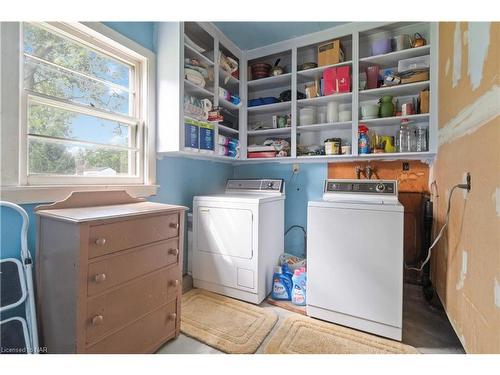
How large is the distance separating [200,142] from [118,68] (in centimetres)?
83

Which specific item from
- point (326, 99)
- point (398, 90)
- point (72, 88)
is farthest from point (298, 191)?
point (72, 88)

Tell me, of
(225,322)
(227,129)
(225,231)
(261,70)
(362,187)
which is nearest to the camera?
(225,322)

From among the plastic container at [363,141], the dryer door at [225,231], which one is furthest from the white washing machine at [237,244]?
the plastic container at [363,141]

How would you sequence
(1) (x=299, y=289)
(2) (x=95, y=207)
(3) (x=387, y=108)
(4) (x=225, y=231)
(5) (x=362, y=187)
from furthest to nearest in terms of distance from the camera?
(3) (x=387, y=108) < (4) (x=225, y=231) < (1) (x=299, y=289) < (5) (x=362, y=187) < (2) (x=95, y=207)

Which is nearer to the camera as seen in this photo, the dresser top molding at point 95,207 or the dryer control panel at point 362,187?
the dresser top molding at point 95,207

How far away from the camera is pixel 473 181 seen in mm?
1133

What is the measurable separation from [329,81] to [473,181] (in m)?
1.53

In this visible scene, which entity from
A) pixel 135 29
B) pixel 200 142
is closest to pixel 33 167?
pixel 200 142

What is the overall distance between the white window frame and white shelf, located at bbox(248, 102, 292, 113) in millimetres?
1136

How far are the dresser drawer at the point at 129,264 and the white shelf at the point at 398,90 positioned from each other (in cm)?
211

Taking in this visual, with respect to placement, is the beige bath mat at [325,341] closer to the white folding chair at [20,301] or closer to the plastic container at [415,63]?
the white folding chair at [20,301]

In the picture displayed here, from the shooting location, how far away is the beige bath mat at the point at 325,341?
4.60ft

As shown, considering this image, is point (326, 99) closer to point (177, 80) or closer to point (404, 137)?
point (404, 137)
